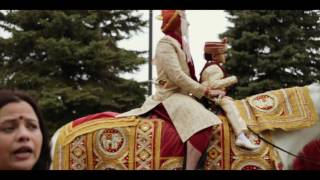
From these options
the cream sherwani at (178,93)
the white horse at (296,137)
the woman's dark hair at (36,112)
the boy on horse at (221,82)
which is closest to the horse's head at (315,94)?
the white horse at (296,137)

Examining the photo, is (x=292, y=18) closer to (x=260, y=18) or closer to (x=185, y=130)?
(x=260, y=18)

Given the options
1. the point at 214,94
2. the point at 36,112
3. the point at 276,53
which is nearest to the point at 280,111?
the point at 214,94

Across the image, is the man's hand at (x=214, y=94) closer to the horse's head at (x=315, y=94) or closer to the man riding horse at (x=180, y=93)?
the man riding horse at (x=180, y=93)

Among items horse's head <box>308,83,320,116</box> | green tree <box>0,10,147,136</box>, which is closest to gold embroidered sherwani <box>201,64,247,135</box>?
horse's head <box>308,83,320,116</box>

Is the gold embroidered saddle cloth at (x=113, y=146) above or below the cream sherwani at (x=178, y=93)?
below

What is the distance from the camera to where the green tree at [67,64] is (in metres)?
14.7

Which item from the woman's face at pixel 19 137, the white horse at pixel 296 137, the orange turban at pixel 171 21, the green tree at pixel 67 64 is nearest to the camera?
the woman's face at pixel 19 137

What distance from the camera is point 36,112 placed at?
214 centimetres

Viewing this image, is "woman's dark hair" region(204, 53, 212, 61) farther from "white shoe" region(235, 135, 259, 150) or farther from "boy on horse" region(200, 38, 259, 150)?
"white shoe" region(235, 135, 259, 150)

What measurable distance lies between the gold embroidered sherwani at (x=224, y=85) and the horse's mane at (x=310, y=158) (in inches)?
22.8

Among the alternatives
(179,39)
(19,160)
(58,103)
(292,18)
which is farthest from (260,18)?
(19,160)

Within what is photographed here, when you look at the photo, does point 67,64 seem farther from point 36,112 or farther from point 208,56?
point 36,112

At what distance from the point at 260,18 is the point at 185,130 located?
10904mm

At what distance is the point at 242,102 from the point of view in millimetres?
5898
